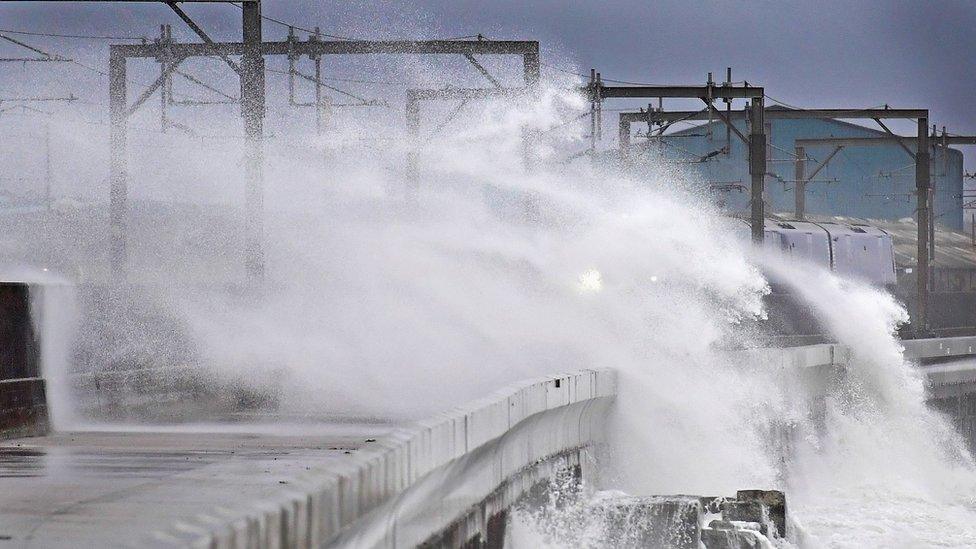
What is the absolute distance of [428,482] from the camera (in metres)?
7.00

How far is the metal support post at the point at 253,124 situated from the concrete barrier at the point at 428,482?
44.2ft

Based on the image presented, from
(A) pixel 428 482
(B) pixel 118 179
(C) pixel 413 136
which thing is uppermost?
(C) pixel 413 136

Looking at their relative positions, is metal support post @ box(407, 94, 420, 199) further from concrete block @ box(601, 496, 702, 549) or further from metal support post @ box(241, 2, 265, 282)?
concrete block @ box(601, 496, 702, 549)

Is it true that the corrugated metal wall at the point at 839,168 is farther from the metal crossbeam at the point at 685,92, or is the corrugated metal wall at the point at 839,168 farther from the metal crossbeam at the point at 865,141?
the metal crossbeam at the point at 685,92

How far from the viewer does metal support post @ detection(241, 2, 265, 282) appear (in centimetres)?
2508

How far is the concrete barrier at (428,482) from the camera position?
4.83 metres

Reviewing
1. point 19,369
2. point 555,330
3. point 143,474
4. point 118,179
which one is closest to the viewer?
point 143,474

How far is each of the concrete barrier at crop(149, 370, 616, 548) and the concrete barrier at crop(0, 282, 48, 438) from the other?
9.84 feet

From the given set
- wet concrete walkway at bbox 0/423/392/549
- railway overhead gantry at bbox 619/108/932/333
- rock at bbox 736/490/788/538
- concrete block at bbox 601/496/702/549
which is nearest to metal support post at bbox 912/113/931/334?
railway overhead gantry at bbox 619/108/932/333

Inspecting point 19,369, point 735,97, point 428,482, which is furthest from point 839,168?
point 428,482

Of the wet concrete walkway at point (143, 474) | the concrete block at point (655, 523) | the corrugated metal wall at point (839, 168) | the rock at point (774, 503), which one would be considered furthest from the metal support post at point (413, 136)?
the corrugated metal wall at point (839, 168)

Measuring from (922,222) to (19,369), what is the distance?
37.8m

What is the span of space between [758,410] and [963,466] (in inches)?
305

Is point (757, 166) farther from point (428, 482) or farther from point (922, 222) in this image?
point (428, 482)
